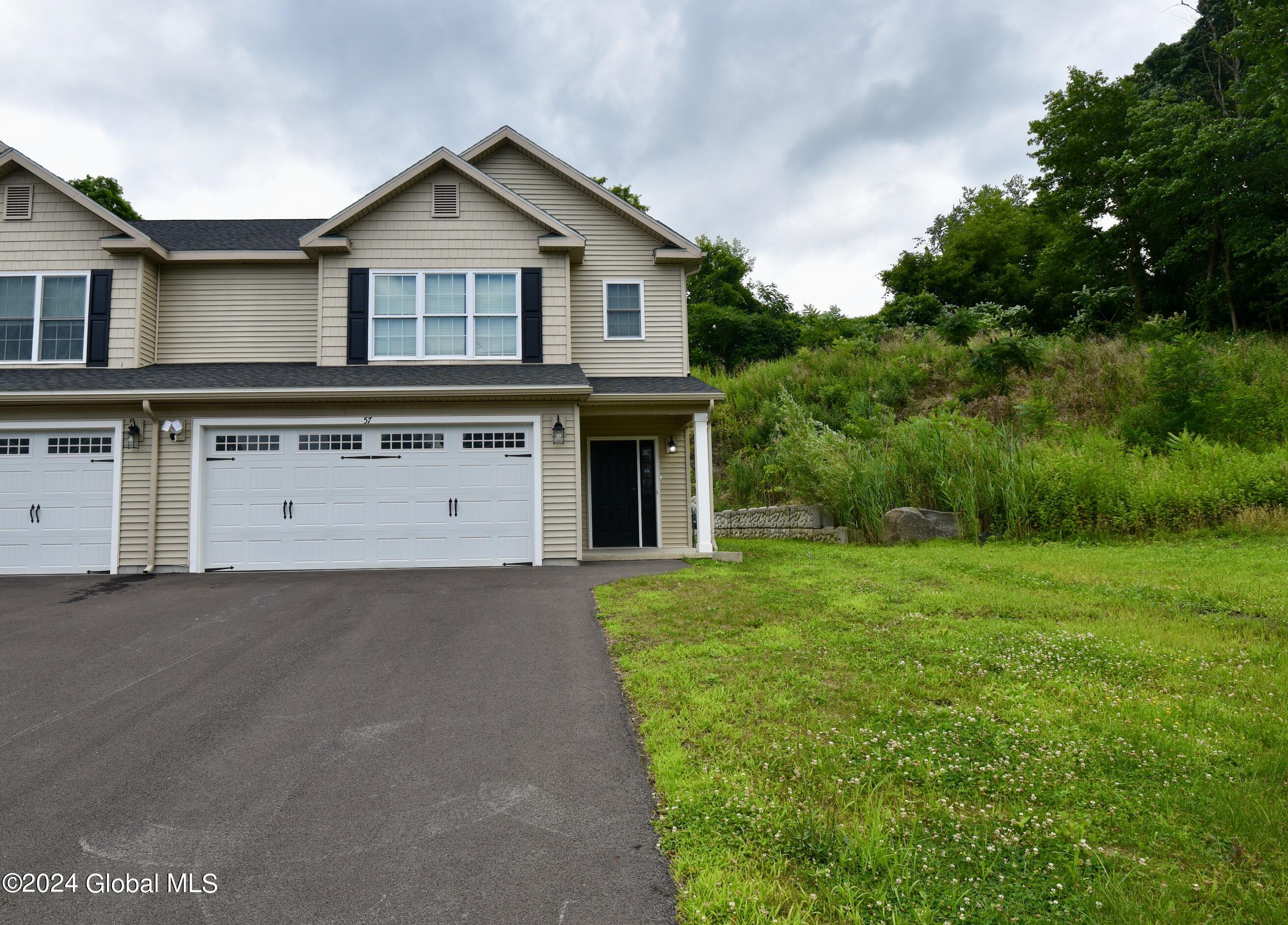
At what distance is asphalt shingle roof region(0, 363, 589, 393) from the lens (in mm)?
10250

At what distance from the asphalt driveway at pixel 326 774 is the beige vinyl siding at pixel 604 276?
282 inches

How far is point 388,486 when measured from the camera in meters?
10.6

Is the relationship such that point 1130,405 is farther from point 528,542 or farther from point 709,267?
point 709,267

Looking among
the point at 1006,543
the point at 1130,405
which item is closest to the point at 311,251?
the point at 1006,543

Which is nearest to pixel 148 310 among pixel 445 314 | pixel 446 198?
pixel 445 314

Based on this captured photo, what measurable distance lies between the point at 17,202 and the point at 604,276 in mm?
10032

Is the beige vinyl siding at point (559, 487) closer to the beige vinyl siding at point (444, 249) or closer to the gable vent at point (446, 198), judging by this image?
the beige vinyl siding at point (444, 249)

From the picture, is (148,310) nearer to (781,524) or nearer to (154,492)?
(154,492)

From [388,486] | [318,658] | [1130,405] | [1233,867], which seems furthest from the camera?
[1130,405]

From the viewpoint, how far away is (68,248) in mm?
11562

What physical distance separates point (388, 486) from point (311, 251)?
4.43 metres

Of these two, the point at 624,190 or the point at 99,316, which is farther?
the point at 624,190

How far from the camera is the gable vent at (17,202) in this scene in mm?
11562

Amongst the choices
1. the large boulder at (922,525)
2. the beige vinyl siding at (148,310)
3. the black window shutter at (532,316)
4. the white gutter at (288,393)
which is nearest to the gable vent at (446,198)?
the black window shutter at (532,316)
